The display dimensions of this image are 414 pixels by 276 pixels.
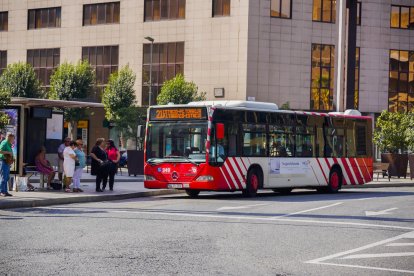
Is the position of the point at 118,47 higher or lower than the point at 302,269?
higher

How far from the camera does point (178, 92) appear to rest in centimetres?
6284

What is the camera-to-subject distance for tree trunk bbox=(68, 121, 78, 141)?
69.8 meters

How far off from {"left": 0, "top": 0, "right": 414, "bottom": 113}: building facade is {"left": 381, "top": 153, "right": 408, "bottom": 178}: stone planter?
19.0 meters

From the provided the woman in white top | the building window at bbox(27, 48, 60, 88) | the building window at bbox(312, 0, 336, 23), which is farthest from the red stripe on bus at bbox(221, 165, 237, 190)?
the building window at bbox(27, 48, 60, 88)

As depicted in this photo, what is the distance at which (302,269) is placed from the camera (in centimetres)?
1019

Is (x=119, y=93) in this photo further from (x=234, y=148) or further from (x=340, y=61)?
(x=234, y=148)

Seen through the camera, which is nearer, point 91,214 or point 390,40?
point 91,214

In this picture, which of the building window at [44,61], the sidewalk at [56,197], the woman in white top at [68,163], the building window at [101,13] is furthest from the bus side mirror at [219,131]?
the building window at [44,61]

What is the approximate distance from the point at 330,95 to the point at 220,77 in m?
8.92

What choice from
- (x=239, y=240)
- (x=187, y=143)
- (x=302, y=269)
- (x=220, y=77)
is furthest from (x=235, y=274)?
(x=220, y=77)

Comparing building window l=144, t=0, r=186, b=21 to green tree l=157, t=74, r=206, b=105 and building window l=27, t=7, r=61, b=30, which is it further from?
building window l=27, t=7, r=61, b=30

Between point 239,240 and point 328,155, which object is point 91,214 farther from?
point 328,155

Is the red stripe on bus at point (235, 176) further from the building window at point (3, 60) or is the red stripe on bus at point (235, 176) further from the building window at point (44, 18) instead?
the building window at point (3, 60)

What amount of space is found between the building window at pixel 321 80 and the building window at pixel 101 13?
1687 cm
